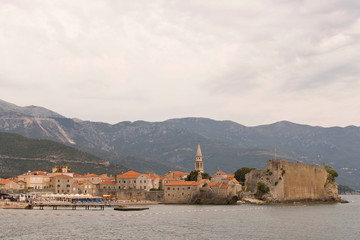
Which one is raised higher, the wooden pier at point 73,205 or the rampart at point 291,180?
the rampart at point 291,180

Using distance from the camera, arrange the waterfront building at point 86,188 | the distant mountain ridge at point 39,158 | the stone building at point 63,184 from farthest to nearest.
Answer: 1. the distant mountain ridge at point 39,158
2. the stone building at point 63,184
3. the waterfront building at point 86,188

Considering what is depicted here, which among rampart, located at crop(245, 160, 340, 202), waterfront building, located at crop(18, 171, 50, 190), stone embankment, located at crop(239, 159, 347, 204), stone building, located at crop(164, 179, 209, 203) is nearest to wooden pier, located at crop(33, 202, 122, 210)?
stone building, located at crop(164, 179, 209, 203)

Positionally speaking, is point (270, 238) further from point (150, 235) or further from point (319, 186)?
point (319, 186)

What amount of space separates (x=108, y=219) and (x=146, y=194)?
44886 millimetres

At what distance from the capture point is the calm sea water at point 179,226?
58156 millimetres

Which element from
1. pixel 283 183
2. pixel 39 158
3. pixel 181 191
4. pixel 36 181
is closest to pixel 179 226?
pixel 181 191

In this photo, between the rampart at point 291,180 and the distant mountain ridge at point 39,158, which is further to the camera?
→ the distant mountain ridge at point 39,158

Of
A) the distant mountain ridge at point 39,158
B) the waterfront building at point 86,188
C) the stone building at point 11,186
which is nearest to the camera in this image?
the stone building at point 11,186

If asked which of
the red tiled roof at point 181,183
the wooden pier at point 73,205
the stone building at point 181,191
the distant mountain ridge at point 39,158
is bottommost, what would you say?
the wooden pier at point 73,205

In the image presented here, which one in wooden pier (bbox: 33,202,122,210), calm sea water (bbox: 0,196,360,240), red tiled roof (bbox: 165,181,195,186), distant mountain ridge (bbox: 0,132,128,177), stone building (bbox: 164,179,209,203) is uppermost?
distant mountain ridge (bbox: 0,132,128,177)

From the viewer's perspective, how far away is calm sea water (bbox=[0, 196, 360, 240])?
5816 centimetres

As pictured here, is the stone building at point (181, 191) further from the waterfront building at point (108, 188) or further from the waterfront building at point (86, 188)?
the waterfront building at point (86, 188)

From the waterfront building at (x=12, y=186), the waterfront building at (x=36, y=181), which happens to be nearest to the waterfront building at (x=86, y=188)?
the waterfront building at (x=36, y=181)

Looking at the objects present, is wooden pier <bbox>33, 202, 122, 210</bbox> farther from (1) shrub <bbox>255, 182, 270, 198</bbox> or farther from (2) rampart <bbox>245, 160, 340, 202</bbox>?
(2) rampart <bbox>245, 160, 340, 202</bbox>
